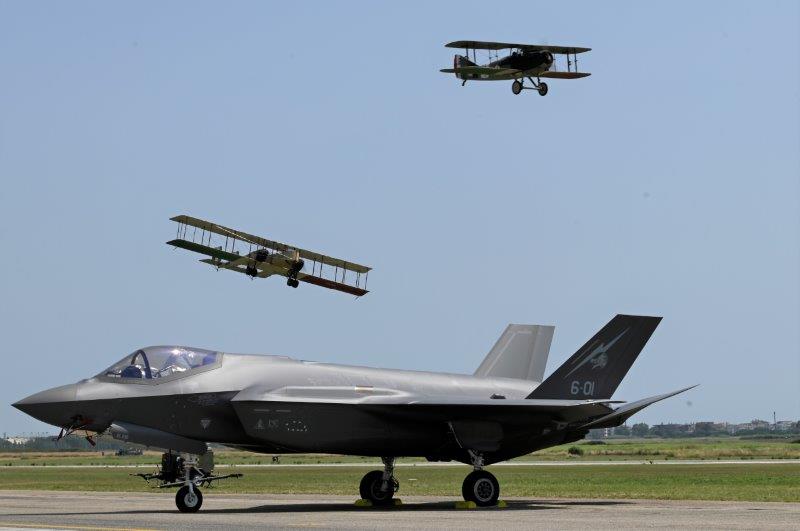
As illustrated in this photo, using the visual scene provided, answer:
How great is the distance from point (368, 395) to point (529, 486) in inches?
573

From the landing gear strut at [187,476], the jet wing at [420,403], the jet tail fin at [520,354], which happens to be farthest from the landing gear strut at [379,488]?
the landing gear strut at [187,476]

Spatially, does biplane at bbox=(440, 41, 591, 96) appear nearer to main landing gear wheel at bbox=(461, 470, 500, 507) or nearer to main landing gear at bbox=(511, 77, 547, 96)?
main landing gear at bbox=(511, 77, 547, 96)

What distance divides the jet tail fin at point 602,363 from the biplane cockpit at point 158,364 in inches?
286

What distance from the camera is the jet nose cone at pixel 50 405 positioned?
24.5 metres

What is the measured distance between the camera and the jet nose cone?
24500mm

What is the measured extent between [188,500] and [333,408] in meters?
3.67

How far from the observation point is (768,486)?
36656mm

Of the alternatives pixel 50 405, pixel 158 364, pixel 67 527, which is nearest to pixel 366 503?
pixel 158 364

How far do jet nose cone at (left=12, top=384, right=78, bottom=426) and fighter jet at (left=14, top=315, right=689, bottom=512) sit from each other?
2cm

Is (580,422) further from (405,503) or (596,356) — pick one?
(405,503)

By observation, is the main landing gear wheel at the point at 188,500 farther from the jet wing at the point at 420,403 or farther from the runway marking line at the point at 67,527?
the runway marking line at the point at 67,527

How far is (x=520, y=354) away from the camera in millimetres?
31172

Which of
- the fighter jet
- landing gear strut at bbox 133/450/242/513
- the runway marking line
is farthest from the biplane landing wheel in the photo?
the runway marking line

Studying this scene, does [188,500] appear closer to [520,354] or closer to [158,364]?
[158,364]
